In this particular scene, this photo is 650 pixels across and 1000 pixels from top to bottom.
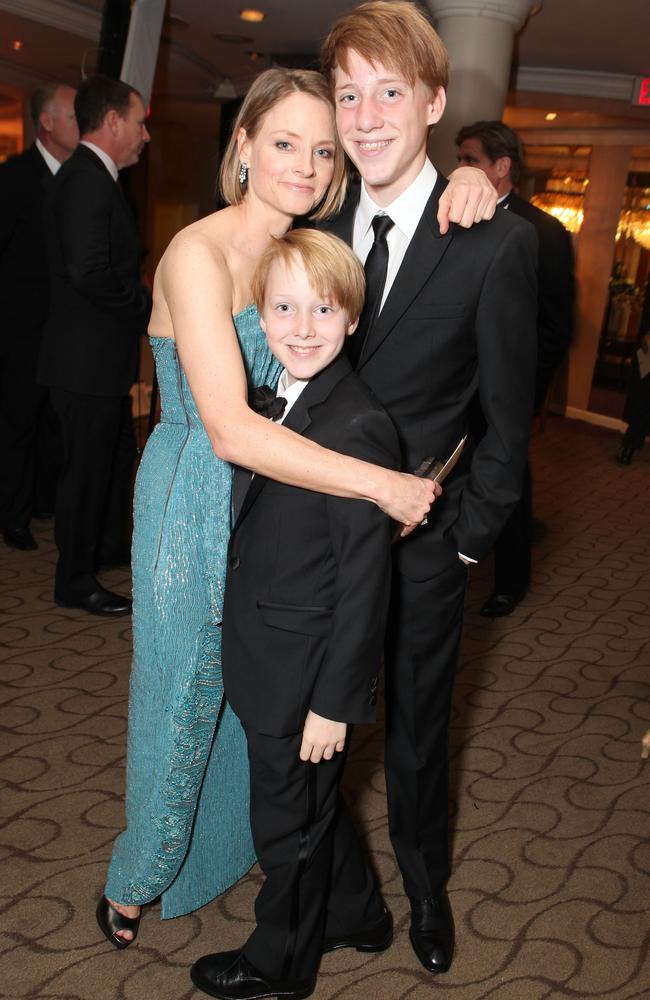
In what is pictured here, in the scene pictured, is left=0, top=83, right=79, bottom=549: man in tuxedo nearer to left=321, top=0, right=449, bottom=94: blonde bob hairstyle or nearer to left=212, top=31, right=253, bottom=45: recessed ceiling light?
left=321, top=0, right=449, bottom=94: blonde bob hairstyle

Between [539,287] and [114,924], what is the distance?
9.21 feet

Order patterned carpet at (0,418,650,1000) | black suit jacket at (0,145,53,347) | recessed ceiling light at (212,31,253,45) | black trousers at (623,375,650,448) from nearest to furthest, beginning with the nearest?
patterned carpet at (0,418,650,1000) → black suit jacket at (0,145,53,347) → black trousers at (623,375,650,448) → recessed ceiling light at (212,31,253,45)

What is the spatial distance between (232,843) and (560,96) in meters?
7.90

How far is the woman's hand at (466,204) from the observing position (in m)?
1.61

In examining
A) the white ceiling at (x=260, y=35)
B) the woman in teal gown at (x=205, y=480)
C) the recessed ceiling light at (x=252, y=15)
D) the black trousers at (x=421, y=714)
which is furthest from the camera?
the recessed ceiling light at (x=252, y=15)

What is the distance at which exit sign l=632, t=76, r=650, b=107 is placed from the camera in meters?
7.86

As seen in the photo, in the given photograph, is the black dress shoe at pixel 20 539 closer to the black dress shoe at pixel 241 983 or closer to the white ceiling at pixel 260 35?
the black dress shoe at pixel 241 983

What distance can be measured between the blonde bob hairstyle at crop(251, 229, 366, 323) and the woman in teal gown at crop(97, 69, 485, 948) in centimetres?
14

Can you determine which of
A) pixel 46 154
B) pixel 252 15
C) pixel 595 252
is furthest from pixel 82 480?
pixel 595 252

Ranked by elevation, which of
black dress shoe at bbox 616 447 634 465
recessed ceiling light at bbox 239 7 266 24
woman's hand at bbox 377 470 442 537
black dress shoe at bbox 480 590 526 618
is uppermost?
recessed ceiling light at bbox 239 7 266 24

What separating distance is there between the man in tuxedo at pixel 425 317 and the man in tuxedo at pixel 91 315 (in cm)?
181

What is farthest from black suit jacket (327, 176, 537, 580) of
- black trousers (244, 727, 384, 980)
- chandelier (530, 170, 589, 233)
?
chandelier (530, 170, 589, 233)

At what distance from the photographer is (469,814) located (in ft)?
8.28

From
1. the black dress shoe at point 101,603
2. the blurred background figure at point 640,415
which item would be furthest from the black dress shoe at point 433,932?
the blurred background figure at point 640,415
